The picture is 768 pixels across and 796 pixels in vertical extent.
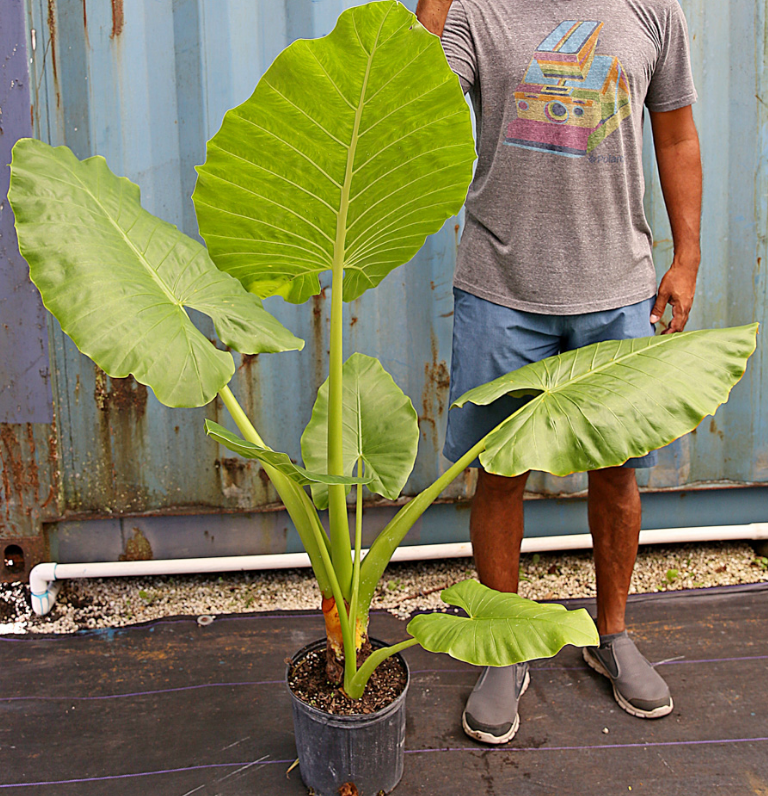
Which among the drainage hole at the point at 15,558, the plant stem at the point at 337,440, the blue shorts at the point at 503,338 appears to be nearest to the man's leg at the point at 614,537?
the blue shorts at the point at 503,338

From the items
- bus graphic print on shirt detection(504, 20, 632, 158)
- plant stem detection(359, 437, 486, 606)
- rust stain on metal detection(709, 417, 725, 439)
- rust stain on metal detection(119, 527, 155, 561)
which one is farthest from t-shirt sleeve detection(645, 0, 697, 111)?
rust stain on metal detection(119, 527, 155, 561)

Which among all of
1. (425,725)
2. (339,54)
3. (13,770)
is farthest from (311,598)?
(339,54)

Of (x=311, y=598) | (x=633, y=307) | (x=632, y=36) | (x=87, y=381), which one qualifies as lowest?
(x=311, y=598)

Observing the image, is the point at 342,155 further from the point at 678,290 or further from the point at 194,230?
the point at 194,230

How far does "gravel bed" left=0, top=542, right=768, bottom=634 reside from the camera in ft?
6.59

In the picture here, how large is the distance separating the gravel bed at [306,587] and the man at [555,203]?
1.93 ft

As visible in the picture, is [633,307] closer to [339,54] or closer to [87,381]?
[339,54]

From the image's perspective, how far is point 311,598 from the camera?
2.12 metres

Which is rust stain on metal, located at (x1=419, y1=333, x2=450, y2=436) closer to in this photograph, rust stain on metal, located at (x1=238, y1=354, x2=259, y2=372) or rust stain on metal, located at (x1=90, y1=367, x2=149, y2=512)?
rust stain on metal, located at (x1=238, y1=354, x2=259, y2=372)

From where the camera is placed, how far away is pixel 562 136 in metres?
1.39

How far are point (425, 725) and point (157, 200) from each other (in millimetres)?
1592

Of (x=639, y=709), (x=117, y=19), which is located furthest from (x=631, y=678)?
(x=117, y=19)

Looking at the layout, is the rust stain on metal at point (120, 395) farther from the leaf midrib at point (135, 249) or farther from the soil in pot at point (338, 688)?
the soil in pot at point (338, 688)

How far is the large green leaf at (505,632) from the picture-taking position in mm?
956
